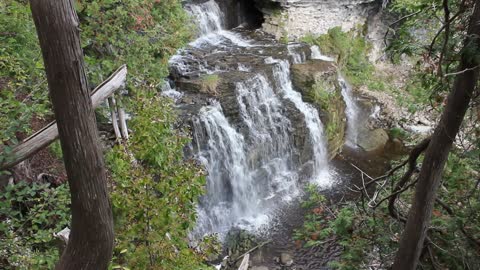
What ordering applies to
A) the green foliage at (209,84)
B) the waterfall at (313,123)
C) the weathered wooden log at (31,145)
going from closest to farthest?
1. the weathered wooden log at (31,145)
2. the green foliage at (209,84)
3. the waterfall at (313,123)

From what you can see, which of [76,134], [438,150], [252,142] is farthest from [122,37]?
[438,150]

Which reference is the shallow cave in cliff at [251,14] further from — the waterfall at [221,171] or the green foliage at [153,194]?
the green foliage at [153,194]

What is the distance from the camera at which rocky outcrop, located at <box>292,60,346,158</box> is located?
1179 centimetres

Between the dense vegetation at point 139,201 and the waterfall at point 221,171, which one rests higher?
the dense vegetation at point 139,201

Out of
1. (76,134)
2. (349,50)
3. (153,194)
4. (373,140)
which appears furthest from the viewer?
(349,50)

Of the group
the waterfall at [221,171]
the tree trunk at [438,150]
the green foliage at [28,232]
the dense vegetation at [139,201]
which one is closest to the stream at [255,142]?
the waterfall at [221,171]

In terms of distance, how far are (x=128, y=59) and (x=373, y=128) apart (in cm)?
932

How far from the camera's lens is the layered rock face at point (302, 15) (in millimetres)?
14398

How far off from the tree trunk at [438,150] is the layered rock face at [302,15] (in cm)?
1088

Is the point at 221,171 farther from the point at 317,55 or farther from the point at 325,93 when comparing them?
the point at 317,55

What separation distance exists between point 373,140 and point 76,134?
1132 centimetres

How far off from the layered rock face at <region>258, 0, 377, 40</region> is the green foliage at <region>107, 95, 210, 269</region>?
37.0 feet

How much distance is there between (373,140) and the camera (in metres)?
12.8

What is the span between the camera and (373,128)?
13.3 m
